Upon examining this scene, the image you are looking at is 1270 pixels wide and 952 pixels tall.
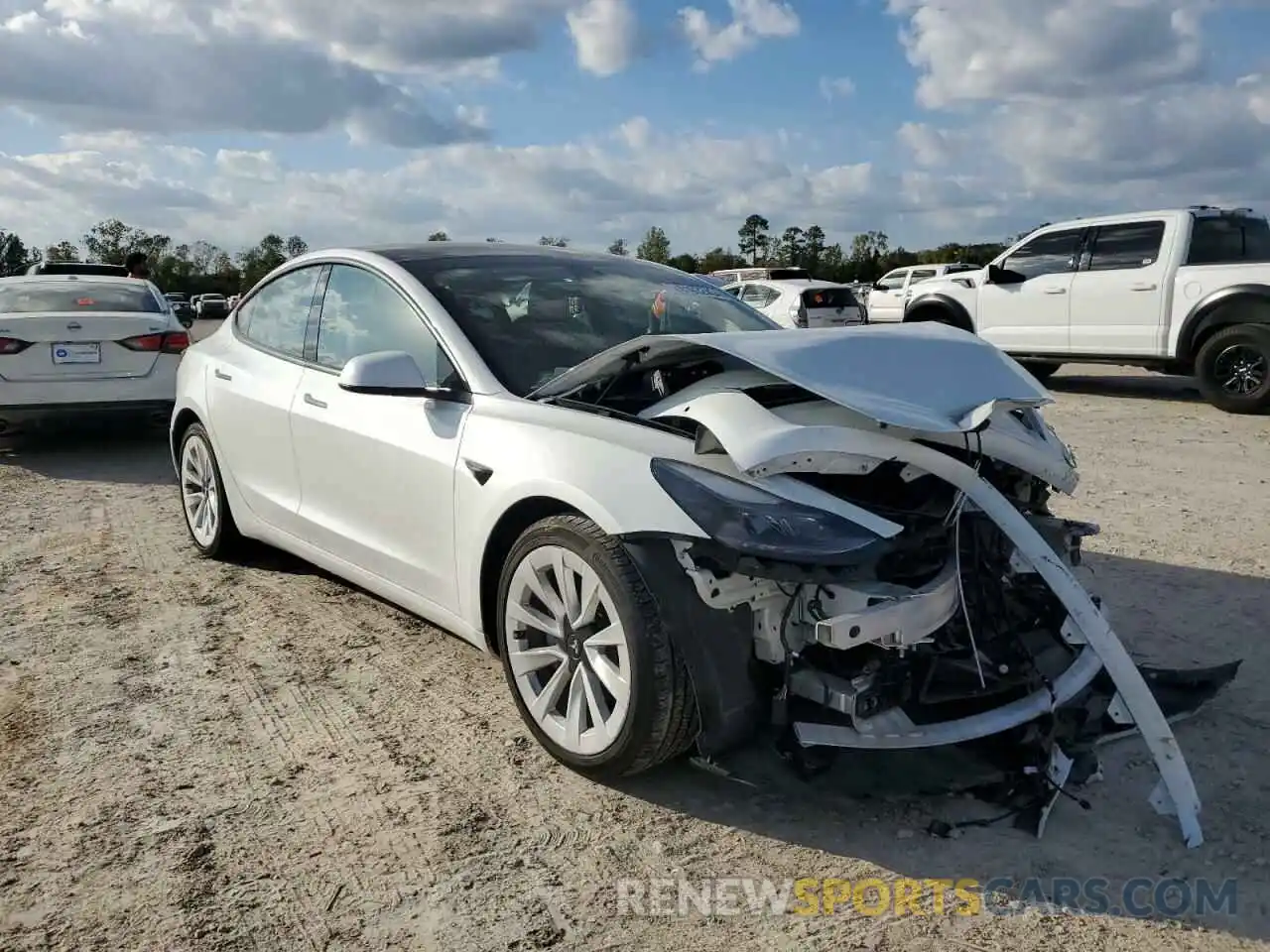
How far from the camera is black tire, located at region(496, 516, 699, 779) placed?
295 centimetres

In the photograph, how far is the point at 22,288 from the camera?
9.36 metres

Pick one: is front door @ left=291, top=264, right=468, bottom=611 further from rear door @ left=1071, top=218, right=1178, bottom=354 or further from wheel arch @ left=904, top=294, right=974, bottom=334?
wheel arch @ left=904, top=294, right=974, bottom=334

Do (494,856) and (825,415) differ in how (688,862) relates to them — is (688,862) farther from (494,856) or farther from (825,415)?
(825,415)

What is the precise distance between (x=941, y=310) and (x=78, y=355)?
32.1ft

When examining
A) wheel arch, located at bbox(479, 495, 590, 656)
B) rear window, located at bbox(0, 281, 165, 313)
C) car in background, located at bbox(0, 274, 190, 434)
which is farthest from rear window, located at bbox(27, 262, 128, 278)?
wheel arch, located at bbox(479, 495, 590, 656)

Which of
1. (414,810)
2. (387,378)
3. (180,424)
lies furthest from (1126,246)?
(414,810)

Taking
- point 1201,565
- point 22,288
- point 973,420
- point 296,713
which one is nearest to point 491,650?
point 296,713

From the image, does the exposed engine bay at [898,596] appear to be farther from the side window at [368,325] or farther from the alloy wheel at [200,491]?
the alloy wheel at [200,491]

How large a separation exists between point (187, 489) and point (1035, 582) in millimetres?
4444

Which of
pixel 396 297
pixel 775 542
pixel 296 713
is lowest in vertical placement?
pixel 296 713

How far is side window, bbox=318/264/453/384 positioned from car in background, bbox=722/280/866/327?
12436 millimetres

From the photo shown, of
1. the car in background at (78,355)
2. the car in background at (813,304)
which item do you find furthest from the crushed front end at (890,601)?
the car in background at (813,304)

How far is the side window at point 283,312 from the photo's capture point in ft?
16.0

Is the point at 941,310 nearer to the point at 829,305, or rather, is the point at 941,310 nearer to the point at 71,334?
the point at 829,305
